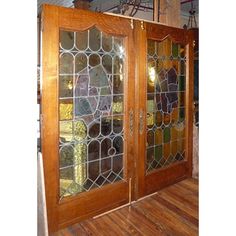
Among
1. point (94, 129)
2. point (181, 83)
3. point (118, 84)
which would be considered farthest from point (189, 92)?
point (94, 129)

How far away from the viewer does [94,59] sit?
239 centimetres

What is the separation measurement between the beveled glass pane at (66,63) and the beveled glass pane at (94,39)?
0.23 m

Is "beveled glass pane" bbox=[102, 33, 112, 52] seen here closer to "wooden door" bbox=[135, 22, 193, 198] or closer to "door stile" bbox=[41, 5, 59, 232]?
"wooden door" bbox=[135, 22, 193, 198]

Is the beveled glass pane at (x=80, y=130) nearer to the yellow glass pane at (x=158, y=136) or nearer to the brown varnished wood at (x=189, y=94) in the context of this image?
the yellow glass pane at (x=158, y=136)

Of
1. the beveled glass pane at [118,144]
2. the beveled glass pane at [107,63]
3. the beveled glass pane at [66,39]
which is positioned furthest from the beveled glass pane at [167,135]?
the beveled glass pane at [66,39]

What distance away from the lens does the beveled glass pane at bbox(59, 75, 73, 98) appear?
2.23 m

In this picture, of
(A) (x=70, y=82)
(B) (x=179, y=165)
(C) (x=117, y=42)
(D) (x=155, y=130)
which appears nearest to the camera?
(A) (x=70, y=82)

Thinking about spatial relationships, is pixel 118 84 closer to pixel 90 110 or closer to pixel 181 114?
pixel 90 110

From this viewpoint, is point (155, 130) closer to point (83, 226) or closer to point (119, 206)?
point (119, 206)

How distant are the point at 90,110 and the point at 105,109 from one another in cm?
17

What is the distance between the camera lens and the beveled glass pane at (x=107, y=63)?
96.9 inches
